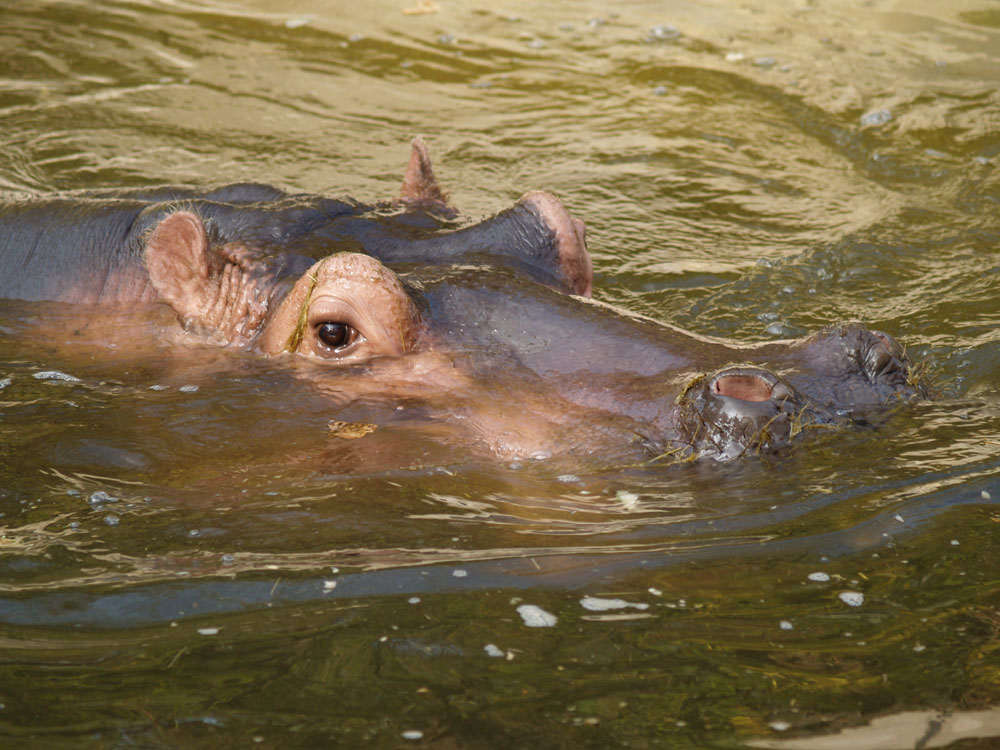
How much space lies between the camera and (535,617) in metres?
3.50

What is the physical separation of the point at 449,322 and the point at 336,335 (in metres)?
0.46

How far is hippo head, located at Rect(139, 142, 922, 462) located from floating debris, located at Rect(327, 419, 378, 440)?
10cm

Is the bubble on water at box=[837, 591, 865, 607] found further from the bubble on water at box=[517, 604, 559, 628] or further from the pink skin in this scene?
the pink skin

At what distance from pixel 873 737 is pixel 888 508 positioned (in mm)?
1235

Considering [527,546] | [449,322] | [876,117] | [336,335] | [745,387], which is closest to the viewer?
[527,546]

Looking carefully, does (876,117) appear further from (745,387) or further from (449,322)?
(745,387)

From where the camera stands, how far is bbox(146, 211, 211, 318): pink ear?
16.6ft

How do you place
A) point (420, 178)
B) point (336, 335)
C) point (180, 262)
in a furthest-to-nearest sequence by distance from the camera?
1. point (420, 178)
2. point (180, 262)
3. point (336, 335)

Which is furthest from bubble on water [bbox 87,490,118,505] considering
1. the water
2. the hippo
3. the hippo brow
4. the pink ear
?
the pink ear

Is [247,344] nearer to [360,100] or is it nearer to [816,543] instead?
[816,543]

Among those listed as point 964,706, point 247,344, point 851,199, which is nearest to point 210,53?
point 851,199

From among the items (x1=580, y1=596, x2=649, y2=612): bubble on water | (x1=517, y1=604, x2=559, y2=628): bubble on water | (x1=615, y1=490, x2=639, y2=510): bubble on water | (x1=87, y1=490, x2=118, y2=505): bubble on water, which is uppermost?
(x1=615, y1=490, x2=639, y2=510): bubble on water

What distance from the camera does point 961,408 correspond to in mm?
4793

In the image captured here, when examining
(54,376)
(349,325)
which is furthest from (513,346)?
(54,376)
